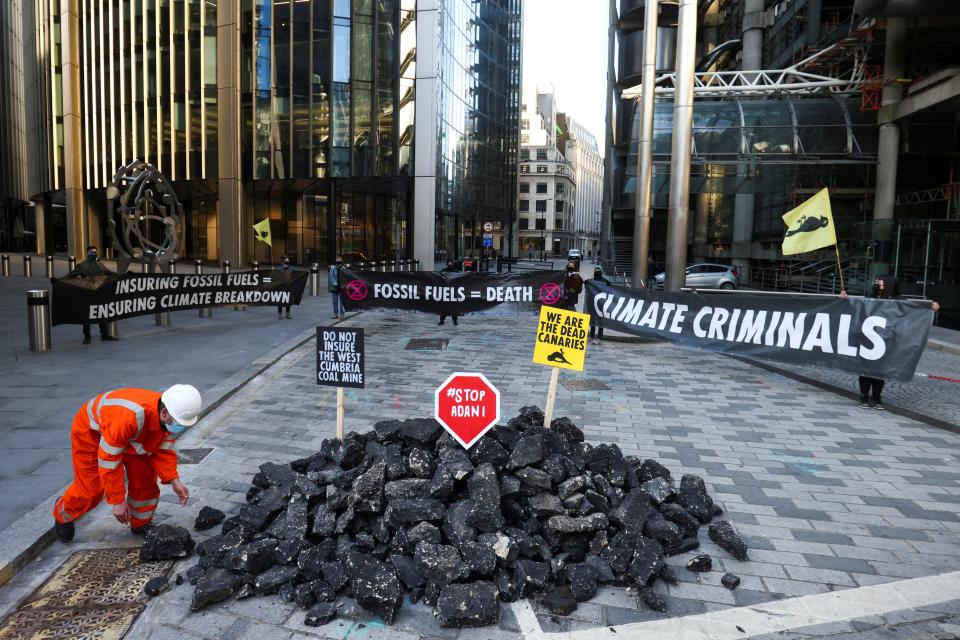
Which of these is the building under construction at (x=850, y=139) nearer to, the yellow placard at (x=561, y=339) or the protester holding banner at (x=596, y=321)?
the protester holding banner at (x=596, y=321)

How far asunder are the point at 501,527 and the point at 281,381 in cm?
691

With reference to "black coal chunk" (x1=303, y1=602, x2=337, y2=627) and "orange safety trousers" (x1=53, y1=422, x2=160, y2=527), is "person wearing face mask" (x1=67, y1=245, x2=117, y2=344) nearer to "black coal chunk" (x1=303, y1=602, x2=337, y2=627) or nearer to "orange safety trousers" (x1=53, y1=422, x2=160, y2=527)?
"orange safety trousers" (x1=53, y1=422, x2=160, y2=527)

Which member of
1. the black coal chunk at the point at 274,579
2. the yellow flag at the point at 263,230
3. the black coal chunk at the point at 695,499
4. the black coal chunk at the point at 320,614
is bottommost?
the black coal chunk at the point at 320,614

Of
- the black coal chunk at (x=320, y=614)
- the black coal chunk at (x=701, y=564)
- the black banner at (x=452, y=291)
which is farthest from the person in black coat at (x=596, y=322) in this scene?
the black coal chunk at (x=320, y=614)

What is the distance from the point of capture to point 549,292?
15.3 metres

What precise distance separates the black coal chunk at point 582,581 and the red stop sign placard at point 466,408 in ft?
4.63

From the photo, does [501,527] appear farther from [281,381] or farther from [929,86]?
[929,86]

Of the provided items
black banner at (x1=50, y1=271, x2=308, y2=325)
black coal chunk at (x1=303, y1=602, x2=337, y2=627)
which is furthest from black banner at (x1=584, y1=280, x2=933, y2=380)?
black banner at (x1=50, y1=271, x2=308, y2=325)

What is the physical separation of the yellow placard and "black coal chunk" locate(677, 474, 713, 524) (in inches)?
69.3

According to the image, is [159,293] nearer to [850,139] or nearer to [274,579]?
[274,579]

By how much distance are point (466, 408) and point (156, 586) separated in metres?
2.61

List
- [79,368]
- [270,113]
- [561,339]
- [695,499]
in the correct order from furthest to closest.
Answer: [270,113] → [79,368] → [561,339] → [695,499]

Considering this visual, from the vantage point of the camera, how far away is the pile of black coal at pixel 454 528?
4.52 metres

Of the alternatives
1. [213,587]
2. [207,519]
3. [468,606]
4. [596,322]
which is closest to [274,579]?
[213,587]
